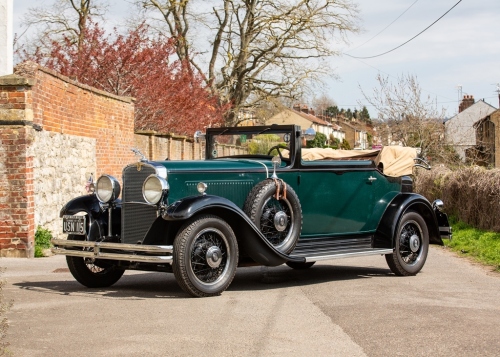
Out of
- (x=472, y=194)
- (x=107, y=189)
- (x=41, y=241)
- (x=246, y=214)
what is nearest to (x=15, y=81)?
(x=41, y=241)

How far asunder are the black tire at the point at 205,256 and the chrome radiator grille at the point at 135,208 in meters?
0.58

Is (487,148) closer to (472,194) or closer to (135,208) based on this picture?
(472,194)

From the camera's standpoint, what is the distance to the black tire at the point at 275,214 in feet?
29.0

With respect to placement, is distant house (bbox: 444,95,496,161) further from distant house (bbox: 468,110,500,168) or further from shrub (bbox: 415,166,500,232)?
shrub (bbox: 415,166,500,232)

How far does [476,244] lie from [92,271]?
7.57 m

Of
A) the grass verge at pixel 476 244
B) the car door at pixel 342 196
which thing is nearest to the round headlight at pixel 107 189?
the car door at pixel 342 196

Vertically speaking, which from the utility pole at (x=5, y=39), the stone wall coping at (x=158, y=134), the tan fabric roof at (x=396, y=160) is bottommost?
the tan fabric roof at (x=396, y=160)

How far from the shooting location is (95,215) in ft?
29.6

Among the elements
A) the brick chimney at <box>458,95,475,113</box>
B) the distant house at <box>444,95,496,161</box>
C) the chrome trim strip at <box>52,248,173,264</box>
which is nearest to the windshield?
the chrome trim strip at <box>52,248,173,264</box>

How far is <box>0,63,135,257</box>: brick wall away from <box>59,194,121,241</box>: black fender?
3033 millimetres

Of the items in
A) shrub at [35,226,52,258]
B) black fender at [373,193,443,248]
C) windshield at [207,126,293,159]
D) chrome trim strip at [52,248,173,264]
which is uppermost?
windshield at [207,126,293,159]

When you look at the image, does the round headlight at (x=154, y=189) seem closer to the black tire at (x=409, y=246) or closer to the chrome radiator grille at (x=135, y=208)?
the chrome radiator grille at (x=135, y=208)

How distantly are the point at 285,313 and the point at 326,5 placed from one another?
32.8 m

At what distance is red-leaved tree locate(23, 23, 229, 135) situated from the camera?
23734 mm
